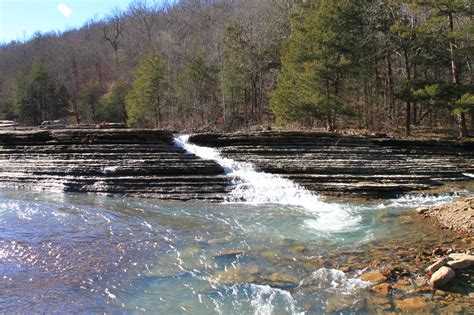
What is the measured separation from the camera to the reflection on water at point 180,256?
602cm

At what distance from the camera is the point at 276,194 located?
45.2 ft

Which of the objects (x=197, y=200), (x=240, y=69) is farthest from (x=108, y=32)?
(x=197, y=200)

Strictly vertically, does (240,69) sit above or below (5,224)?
above

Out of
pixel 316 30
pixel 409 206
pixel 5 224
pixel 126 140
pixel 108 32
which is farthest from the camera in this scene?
pixel 108 32

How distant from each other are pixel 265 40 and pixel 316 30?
14.1 m

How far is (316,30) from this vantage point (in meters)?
21.2

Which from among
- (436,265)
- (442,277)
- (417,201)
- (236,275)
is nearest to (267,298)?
(236,275)

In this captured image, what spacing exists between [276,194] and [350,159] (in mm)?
3912

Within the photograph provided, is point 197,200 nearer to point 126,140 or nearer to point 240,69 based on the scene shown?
point 126,140

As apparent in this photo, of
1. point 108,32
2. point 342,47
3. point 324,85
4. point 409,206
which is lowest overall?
point 409,206

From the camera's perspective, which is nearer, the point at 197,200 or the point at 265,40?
the point at 197,200

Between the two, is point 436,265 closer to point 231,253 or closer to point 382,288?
point 382,288

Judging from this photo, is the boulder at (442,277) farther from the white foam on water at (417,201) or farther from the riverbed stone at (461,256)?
the white foam on water at (417,201)

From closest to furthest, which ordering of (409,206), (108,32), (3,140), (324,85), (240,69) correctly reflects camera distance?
(409,206) < (3,140) < (324,85) < (240,69) < (108,32)
